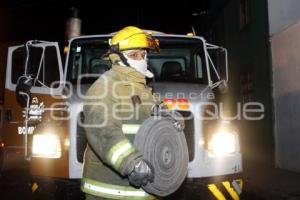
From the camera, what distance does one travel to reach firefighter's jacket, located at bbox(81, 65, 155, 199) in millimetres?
2643

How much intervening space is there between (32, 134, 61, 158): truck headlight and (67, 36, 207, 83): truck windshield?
1200mm

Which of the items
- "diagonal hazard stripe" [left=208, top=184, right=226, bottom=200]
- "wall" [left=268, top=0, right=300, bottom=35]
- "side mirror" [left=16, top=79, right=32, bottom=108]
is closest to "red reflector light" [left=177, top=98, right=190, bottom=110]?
"diagonal hazard stripe" [left=208, top=184, right=226, bottom=200]

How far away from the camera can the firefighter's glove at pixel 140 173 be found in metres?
2.58

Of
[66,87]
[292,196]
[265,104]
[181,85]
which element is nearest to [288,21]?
[265,104]

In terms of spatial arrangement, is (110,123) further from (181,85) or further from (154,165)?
(181,85)

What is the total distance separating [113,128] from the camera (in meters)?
2.69

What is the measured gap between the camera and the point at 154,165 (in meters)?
2.86

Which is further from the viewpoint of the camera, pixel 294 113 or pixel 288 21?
pixel 288 21

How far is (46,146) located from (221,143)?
1978mm

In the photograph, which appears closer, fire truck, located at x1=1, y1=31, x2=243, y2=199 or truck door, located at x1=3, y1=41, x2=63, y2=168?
fire truck, located at x1=1, y1=31, x2=243, y2=199

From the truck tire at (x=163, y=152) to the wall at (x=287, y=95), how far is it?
640cm

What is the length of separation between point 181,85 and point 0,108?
6.29m

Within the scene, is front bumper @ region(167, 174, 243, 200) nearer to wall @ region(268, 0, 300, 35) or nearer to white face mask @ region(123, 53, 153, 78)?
white face mask @ region(123, 53, 153, 78)

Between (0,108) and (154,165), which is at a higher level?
(0,108)
